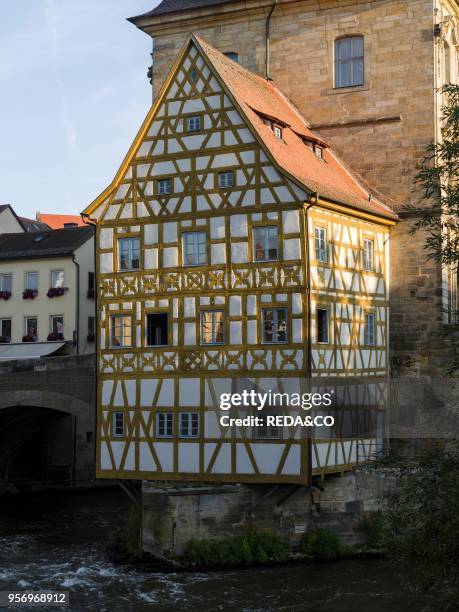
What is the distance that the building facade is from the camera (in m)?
24.6

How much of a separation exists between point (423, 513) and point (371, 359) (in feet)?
43.0

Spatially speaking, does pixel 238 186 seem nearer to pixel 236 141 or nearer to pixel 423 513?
pixel 236 141

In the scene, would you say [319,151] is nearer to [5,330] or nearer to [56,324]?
[56,324]

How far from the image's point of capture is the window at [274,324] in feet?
80.6

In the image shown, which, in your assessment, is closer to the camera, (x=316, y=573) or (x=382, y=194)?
(x=316, y=573)

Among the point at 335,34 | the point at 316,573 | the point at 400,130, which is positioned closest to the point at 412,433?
the point at 316,573

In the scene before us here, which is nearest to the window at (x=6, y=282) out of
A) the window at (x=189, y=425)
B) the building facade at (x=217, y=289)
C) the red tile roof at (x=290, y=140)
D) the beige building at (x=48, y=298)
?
the beige building at (x=48, y=298)

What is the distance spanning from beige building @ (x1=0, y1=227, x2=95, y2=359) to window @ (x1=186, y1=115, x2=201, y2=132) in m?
16.6

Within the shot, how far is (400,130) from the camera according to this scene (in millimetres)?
29953

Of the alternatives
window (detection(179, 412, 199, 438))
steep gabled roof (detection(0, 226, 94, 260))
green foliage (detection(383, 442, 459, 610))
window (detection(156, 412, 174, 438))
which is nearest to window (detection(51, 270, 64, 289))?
steep gabled roof (detection(0, 226, 94, 260))

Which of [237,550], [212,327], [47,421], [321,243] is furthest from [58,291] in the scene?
[237,550]

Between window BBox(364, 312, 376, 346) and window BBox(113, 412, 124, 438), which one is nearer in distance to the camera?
window BBox(113, 412, 124, 438)

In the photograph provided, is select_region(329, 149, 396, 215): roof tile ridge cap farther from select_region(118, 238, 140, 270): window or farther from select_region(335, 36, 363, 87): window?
select_region(118, 238, 140, 270): window

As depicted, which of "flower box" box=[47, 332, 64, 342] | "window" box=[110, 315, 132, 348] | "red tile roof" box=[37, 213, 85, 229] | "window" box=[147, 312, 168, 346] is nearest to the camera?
"window" box=[147, 312, 168, 346]
